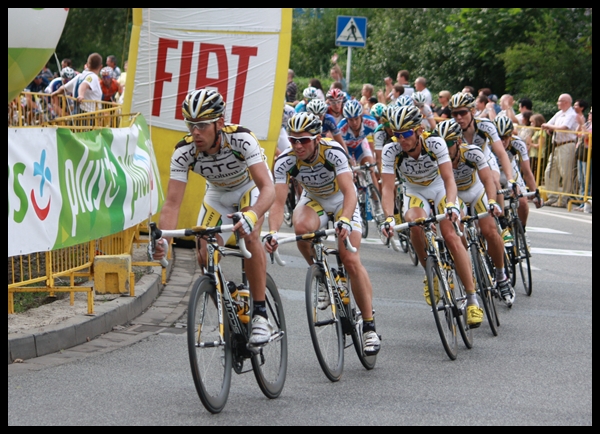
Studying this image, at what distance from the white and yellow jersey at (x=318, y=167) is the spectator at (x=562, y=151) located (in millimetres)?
12612

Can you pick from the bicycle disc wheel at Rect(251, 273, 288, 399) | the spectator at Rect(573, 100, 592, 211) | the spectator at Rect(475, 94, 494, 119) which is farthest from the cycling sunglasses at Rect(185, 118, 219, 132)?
the spectator at Rect(475, 94, 494, 119)

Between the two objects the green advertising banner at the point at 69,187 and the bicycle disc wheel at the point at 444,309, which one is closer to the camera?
the green advertising banner at the point at 69,187

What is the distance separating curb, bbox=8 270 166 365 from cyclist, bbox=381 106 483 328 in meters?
2.41

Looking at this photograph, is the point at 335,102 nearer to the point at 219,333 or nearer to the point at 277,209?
the point at 277,209

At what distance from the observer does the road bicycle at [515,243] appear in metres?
11.1

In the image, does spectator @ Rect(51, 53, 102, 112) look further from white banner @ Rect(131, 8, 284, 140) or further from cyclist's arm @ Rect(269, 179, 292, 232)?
cyclist's arm @ Rect(269, 179, 292, 232)

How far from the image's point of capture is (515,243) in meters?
11.2

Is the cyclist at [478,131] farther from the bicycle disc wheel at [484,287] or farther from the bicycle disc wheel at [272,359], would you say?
the bicycle disc wheel at [272,359]

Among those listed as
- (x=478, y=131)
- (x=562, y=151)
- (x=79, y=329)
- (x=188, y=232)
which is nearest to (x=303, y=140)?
(x=188, y=232)

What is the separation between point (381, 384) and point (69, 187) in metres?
3.09

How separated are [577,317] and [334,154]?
3.63 meters

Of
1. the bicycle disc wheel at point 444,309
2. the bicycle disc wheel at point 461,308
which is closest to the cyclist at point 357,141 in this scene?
the bicycle disc wheel at point 461,308

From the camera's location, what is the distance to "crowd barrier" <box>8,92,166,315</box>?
28.2 feet

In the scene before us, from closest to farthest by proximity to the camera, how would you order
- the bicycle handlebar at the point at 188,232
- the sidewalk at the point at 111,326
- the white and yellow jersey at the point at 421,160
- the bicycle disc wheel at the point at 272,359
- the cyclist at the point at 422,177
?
the bicycle handlebar at the point at 188,232 → the bicycle disc wheel at the point at 272,359 → the sidewalk at the point at 111,326 → the cyclist at the point at 422,177 → the white and yellow jersey at the point at 421,160
